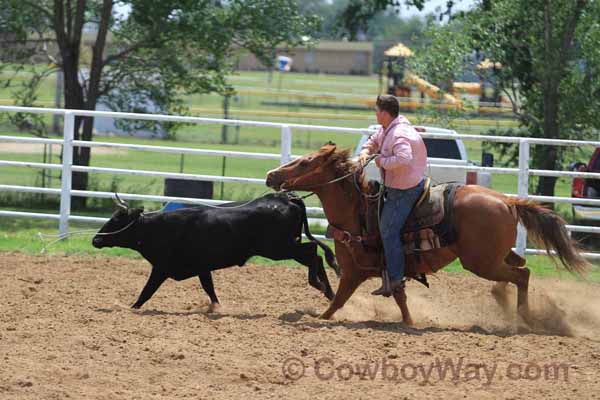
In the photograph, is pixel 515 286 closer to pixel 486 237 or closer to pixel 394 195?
pixel 486 237

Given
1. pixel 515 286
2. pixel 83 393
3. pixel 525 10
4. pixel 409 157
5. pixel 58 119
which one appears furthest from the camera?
pixel 58 119

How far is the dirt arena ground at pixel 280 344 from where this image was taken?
5.99m

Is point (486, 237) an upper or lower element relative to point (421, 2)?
lower

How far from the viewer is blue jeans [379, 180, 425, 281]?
26.1ft

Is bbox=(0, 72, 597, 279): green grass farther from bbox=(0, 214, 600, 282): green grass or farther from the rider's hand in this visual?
the rider's hand

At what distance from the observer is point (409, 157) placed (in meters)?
7.66

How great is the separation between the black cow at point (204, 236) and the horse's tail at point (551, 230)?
1.89 m

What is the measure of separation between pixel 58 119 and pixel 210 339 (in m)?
25.3

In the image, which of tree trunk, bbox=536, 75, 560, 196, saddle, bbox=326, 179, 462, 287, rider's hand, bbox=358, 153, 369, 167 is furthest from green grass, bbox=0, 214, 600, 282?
rider's hand, bbox=358, 153, 369, 167

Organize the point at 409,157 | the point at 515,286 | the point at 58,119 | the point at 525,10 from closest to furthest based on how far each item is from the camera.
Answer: the point at 409,157
the point at 515,286
the point at 525,10
the point at 58,119

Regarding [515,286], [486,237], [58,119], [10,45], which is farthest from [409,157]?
[58,119]

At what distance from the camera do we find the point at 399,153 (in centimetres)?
765

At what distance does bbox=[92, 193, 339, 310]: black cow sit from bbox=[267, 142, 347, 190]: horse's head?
0.72 meters

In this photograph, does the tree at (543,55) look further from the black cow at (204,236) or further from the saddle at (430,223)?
the black cow at (204,236)
